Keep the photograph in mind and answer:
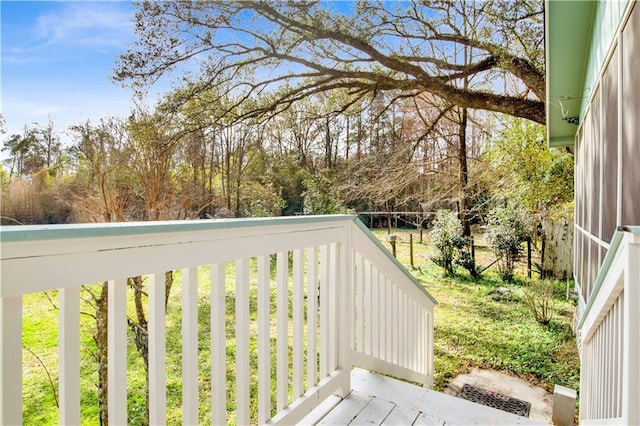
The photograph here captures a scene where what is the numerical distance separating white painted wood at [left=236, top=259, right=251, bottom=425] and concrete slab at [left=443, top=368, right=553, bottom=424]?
3.08 m

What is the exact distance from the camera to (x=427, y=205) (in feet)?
36.8

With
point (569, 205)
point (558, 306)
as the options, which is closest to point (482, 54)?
point (569, 205)

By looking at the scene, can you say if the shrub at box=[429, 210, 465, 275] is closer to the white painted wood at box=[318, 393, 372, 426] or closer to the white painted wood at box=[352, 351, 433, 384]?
the white painted wood at box=[352, 351, 433, 384]

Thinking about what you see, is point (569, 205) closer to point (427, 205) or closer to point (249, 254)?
point (427, 205)

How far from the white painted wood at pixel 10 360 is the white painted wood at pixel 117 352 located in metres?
0.18

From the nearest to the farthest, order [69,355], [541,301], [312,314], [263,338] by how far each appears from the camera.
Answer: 1. [69,355]
2. [263,338]
3. [312,314]
4. [541,301]

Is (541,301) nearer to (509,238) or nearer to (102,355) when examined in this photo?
(509,238)

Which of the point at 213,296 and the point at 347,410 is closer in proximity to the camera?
the point at 213,296

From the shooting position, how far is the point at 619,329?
3.89 ft

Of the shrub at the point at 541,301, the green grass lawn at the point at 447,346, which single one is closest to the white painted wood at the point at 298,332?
the green grass lawn at the point at 447,346

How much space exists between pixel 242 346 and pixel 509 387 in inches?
145

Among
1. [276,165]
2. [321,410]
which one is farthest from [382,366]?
[276,165]

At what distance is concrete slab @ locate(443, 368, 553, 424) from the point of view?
132 inches

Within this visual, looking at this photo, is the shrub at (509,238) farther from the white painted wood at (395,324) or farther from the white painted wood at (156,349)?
the white painted wood at (156,349)
